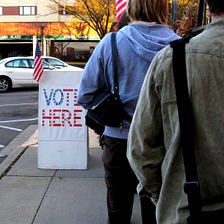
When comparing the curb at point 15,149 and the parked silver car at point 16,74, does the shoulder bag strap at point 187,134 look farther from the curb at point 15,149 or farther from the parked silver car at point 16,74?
the parked silver car at point 16,74

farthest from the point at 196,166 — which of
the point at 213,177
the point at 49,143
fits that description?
the point at 49,143

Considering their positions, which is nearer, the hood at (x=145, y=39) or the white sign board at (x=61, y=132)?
the hood at (x=145, y=39)

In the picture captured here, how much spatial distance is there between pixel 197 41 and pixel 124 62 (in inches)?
49.0

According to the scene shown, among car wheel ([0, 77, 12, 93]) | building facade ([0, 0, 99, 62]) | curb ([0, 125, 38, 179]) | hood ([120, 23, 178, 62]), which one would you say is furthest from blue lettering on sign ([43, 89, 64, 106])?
building facade ([0, 0, 99, 62])

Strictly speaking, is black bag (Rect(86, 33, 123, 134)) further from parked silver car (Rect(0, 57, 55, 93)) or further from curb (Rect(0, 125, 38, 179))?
parked silver car (Rect(0, 57, 55, 93))

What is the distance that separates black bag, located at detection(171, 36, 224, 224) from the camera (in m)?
1.51

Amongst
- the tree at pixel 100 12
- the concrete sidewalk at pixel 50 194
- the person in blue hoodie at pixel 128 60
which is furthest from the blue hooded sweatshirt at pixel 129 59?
the tree at pixel 100 12

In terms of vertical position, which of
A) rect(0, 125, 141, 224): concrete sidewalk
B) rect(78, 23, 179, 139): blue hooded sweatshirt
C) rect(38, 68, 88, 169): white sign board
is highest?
rect(78, 23, 179, 139): blue hooded sweatshirt

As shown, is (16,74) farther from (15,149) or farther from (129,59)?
(129,59)

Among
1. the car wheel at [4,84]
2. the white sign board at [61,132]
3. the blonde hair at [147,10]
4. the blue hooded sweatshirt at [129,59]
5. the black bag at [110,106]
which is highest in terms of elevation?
the blonde hair at [147,10]

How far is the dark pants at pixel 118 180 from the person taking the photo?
2.95 m

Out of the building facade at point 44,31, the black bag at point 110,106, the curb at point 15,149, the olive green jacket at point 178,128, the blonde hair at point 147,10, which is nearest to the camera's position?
the olive green jacket at point 178,128

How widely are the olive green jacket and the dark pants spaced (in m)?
1.21

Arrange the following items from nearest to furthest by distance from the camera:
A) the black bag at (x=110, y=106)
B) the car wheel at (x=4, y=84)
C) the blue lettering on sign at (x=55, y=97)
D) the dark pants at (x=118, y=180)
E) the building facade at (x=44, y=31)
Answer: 1. the black bag at (x=110, y=106)
2. the dark pants at (x=118, y=180)
3. the blue lettering on sign at (x=55, y=97)
4. the car wheel at (x=4, y=84)
5. the building facade at (x=44, y=31)
